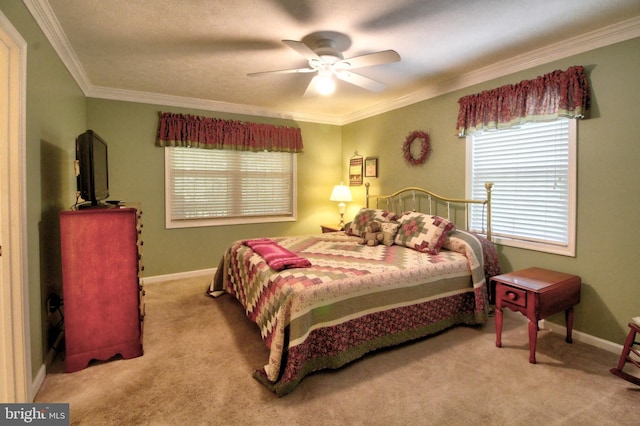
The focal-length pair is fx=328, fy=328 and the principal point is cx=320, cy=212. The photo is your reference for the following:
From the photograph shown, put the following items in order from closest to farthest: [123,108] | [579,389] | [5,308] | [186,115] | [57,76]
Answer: [5,308] → [579,389] → [57,76] → [123,108] → [186,115]

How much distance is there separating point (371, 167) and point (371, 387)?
344 cm

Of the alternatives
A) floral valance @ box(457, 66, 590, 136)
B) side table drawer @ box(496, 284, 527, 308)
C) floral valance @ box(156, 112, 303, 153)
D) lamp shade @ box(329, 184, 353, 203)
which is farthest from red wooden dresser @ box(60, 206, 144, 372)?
floral valance @ box(457, 66, 590, 136)

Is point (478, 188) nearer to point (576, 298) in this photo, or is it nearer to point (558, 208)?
point (558, 208)

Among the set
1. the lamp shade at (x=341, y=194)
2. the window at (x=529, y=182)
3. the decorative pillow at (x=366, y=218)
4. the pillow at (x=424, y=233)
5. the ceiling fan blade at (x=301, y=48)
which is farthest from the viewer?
the lamp shade at (x=341, y=194)

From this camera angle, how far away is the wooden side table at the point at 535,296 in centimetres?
233

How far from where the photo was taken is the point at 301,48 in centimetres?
233

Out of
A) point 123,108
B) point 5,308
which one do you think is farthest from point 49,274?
point 123,108

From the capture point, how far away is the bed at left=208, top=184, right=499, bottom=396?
2104 millimetres

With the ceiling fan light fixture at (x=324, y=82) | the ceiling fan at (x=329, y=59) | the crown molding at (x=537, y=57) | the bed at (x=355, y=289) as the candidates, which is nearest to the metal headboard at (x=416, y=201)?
the bed at (x=355, y=289)

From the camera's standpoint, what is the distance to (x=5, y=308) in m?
1.76

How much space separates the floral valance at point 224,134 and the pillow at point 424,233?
7.83 ft

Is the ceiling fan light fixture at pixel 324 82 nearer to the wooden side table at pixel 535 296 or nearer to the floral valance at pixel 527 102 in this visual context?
the floral valance at pixel 527 102

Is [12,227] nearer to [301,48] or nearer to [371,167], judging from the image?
[301,48]

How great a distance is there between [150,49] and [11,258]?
199 cm
